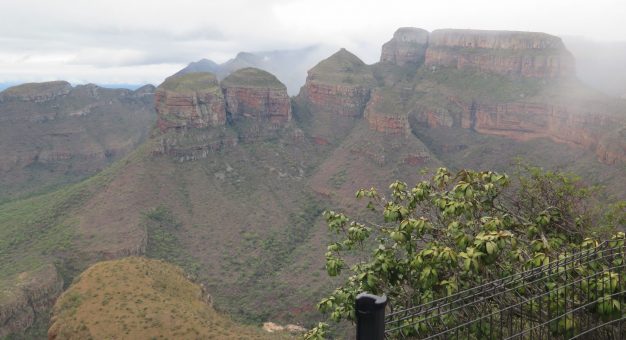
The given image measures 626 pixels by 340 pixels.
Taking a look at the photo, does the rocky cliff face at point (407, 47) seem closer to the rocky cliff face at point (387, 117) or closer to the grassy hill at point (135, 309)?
the rocky cliff face at point (387, 117)

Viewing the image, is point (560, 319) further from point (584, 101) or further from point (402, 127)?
point (584, 101)

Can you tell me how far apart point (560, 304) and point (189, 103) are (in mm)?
75295

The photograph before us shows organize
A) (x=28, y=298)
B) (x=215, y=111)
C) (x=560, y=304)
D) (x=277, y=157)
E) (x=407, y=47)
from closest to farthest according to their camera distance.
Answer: (x=560, y=304)
(x=28, y=298)
(x=215, y=111)
(x=277, y=157)
(x=407, y=47)

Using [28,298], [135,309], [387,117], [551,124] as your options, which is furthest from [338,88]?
[135,309]

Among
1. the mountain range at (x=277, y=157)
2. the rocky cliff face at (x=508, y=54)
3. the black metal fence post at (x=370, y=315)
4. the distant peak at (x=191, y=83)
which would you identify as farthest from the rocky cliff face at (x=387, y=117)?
the black metal fence post at (x=370, y=315)

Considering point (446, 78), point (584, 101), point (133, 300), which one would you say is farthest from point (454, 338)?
point (446, 78)

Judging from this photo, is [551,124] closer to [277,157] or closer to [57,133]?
[277,157]

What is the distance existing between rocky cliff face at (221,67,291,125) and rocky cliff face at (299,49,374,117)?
11.2 m

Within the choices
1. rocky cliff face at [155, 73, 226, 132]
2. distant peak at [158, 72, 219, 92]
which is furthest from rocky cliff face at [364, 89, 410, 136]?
distant peak at [158, 72, 219, 92]

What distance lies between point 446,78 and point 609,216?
10031 centimetres

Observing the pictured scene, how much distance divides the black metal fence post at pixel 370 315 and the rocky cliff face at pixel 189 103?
7559 centimetres

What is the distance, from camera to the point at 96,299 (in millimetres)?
35156

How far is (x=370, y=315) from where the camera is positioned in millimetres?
7398

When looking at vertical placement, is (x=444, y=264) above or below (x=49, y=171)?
above
